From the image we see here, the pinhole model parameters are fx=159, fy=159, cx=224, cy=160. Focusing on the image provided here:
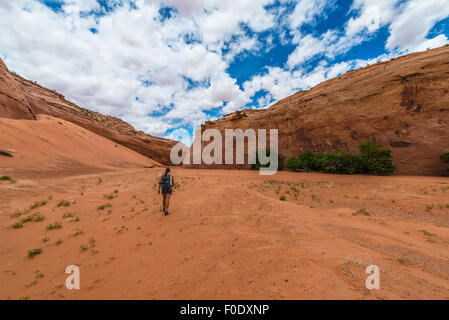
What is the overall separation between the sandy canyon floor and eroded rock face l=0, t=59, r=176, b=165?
21541 millimetres

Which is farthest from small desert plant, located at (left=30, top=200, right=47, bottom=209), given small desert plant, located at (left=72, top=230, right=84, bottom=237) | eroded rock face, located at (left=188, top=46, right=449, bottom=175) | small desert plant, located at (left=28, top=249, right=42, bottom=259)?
eroded rock face, located at (left=188, top=46, right=449, bottom=175)

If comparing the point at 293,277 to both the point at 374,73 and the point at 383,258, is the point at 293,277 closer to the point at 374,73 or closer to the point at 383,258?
the point at 383,258

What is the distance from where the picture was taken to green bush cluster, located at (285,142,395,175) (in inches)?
541

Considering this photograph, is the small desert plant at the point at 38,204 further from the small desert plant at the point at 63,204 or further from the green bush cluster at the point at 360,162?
the green bush cluster at the point at 360,162

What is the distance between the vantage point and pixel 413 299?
2035 millimetres

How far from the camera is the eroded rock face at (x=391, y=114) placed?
14.9m

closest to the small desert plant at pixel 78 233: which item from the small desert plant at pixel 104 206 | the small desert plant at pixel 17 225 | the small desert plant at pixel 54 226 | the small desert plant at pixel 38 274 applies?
the small desert plant at pixel 54 226

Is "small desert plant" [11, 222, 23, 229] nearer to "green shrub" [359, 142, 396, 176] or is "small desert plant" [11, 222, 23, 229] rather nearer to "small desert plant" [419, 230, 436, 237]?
"small desert plant" [419, 230, 436, 237]

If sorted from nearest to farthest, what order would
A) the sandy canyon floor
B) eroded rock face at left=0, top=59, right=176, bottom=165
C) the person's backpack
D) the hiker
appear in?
the sandy canyon floor
the hiker
the person's backpack
eroded rock face at left=0, top=59, right=176, bottom=165

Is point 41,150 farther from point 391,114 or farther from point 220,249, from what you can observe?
point 391,114

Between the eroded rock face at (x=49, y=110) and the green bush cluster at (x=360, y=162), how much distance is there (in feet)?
115

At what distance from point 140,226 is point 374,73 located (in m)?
29.0

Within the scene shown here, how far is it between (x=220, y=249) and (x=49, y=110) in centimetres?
4199

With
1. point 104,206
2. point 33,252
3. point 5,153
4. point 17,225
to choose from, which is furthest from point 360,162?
point 5,153
